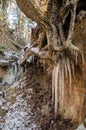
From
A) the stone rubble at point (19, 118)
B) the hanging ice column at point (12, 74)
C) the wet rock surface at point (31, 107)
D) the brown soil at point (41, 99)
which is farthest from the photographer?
the hanging ice column at point (12, 74)

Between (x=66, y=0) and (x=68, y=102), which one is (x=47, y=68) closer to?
(x=68, y=102)

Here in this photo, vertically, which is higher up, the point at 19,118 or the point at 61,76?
the point at 61,76

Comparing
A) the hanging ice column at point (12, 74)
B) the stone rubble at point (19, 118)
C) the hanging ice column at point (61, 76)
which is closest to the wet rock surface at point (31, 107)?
the stone rubble at point (19, 118)

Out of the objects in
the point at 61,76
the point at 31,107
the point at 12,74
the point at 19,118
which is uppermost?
the point at 61,76

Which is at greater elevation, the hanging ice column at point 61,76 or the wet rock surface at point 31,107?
the hanging ice column at point 61,76

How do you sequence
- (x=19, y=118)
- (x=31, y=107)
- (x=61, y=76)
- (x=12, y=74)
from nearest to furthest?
(x=61, y=76) → (x=19, y=118) → (x=31, y=107) → (x=12, y=74)

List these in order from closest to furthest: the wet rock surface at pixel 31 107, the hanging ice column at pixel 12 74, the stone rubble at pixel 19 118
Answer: the wet rock surface at pixel 31 107
the stone rubble at pixel 19 118
the hanging ice column at pixel 12 74

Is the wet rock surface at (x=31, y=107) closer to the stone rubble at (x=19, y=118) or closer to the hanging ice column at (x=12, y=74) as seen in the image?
the stone rubble at (x=19, y=118)

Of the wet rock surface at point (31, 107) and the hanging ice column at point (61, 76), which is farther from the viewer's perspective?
the wet rock surface at point (31, 107)

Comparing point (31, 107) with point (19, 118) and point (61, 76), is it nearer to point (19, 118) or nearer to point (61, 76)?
point (19, 118)

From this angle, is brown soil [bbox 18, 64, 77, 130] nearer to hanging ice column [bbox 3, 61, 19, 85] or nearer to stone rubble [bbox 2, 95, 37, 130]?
stone rubble [bbox 2, 95, 37, 130]

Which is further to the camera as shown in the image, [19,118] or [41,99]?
[41,99]

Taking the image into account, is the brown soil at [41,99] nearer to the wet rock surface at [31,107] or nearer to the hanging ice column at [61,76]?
the wet rock surface at [31,107]

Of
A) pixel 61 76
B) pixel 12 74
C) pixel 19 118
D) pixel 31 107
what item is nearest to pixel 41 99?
pixel 31 107
